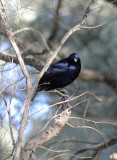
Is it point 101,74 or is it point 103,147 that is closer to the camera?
point 103,147

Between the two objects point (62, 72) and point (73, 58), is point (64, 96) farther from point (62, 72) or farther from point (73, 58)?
point (73, 58)

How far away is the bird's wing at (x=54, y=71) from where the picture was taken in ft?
11.2

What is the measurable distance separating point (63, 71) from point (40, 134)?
133cm

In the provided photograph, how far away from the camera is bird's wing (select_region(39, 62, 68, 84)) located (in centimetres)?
341

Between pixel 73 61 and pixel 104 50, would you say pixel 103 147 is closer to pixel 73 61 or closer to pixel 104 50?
pixel 73 61

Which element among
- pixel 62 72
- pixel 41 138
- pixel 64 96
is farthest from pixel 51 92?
pixel 41 138

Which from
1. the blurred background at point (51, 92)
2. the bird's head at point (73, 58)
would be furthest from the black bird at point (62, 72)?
the blurred background at point (51, 92)

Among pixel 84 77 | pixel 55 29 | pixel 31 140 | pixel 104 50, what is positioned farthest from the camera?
pixel 104 50

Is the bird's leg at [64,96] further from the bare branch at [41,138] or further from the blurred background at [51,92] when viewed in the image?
the bare branch at [41,138]

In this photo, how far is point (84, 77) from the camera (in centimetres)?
589

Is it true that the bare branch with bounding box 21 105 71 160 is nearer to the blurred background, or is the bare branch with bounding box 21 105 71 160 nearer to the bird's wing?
the blurred background

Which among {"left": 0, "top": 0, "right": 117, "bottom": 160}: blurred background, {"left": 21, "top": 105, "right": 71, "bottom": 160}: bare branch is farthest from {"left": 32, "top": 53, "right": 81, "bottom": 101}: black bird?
{"left": 21, "top": 105, "right": 71, "bottom": 160}: bare branch

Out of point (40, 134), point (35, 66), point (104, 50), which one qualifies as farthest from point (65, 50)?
point (104, 50)

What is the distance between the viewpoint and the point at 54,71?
3490 mm
